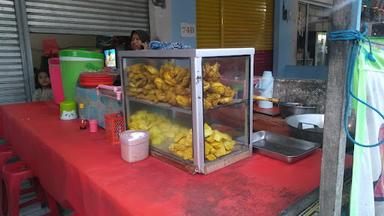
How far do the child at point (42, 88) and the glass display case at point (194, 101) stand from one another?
2144 mm

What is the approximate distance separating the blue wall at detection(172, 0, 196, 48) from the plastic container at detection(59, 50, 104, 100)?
2207 millimetres

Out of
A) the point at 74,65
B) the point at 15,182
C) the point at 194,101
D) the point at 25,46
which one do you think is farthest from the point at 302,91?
the point at 25,46

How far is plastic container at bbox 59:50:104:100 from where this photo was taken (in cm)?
234

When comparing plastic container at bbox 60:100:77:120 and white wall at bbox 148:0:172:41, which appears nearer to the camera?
plastic container at bbox 60:100:77:120

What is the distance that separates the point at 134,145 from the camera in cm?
143

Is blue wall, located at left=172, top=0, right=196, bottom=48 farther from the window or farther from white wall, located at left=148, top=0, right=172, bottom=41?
the window

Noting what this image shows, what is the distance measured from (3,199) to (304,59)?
718 cm

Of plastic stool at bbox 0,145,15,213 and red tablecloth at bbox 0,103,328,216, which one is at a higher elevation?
red tablecloth at bbox 0,103,328,216

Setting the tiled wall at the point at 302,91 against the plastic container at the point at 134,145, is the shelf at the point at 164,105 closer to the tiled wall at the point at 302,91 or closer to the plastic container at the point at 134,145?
the plastic container at the point at 134,145

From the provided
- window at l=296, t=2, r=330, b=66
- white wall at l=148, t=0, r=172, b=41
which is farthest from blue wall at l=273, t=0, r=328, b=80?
white wall at l=148, t=0, r=172, b=41

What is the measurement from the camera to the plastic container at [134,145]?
143cm

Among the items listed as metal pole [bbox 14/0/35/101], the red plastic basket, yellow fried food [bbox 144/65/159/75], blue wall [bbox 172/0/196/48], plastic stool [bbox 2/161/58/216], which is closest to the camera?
yellow fried food [bbox 144/65/159/75]

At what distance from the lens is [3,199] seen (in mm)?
2525

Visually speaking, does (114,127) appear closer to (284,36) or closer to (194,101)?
(194,101)
